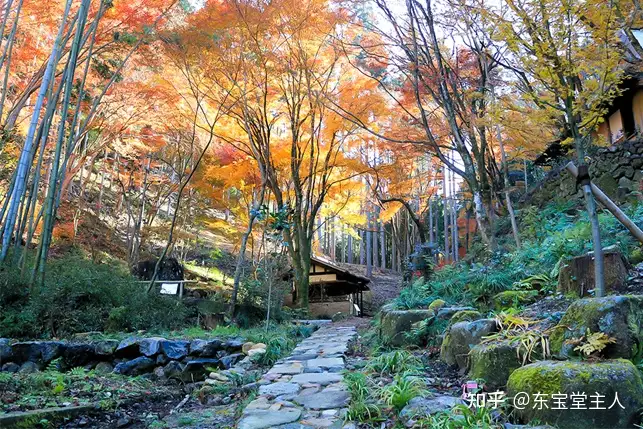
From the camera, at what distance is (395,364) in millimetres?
3529

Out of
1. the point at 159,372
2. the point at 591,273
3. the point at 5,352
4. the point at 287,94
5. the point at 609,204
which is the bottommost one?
the point at 159,372

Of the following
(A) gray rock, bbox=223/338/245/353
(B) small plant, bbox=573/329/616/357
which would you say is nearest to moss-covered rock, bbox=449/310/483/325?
(B) small plant, bbox=573/329/616/357

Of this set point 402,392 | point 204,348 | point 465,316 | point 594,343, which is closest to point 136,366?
point 204,348

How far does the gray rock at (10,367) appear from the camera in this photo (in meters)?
4.80

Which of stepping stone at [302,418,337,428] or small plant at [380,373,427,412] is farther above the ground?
small plant at [380,373,427,412]

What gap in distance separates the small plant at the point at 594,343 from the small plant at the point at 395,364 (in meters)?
1.24

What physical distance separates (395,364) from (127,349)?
3625 mm

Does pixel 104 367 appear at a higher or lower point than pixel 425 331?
lower

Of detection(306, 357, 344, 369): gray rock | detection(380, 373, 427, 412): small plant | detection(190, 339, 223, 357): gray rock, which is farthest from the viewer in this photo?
detection(190, 339, 223, 357): gray rock

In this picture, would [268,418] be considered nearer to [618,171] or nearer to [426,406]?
[426,406]

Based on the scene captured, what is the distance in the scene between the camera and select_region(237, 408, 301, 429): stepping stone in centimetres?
240

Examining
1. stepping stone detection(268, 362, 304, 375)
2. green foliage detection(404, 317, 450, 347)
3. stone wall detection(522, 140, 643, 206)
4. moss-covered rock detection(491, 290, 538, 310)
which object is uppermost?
stone wall detection(522, 140, 643, 206)

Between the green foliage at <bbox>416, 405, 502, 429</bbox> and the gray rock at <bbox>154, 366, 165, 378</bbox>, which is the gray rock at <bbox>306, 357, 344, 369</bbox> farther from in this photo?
the gray rock at <bbox>154, 366, 165, 378</bbox>

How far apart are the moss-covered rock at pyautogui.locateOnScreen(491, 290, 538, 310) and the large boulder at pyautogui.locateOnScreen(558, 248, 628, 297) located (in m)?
0.49
